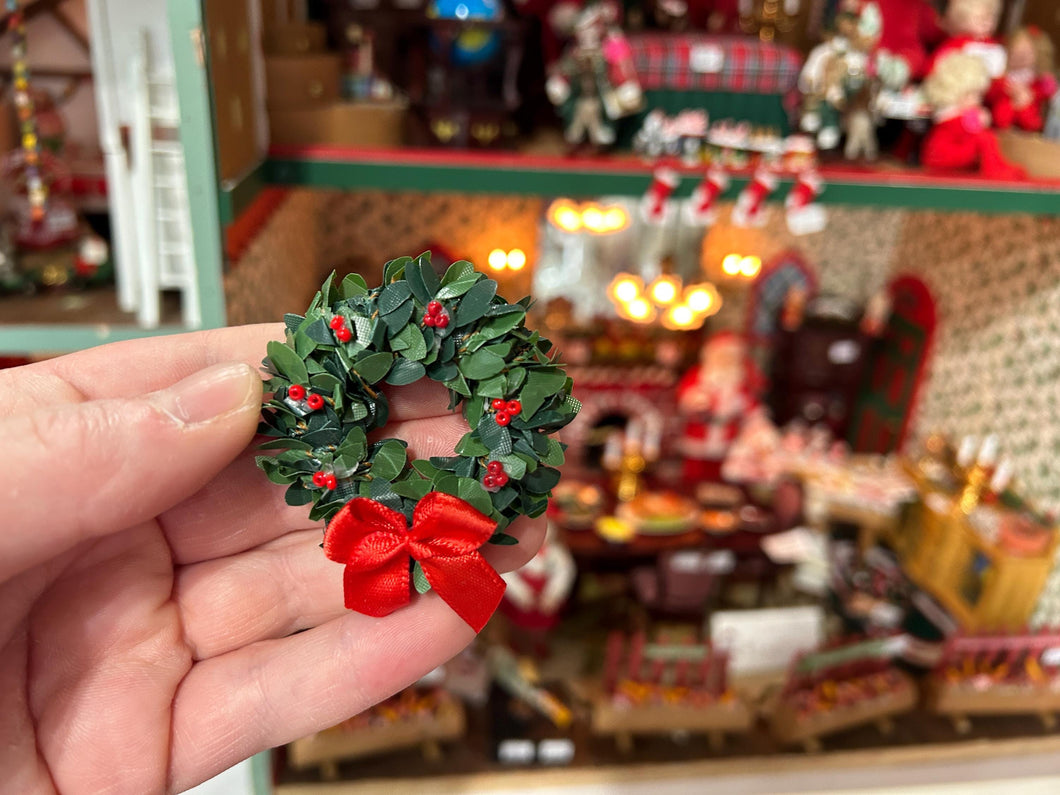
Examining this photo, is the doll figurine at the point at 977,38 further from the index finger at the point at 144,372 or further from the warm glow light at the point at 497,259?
the index finger at the point at 144,372

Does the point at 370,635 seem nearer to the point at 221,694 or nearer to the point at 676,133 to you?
the point at 221,694

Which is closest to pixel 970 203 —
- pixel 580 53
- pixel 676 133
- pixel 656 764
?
pixel 676 133

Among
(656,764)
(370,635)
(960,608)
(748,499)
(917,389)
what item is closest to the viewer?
(370,635)

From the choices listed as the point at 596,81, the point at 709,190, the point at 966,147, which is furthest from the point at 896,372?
the point at 596,81

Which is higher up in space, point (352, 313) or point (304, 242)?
point (352, 313)

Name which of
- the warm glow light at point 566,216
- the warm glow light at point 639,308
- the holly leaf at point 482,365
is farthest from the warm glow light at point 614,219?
the holly leaf at point 482,365

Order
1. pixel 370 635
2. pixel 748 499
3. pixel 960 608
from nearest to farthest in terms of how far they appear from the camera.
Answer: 1. pixel 370 635
2. pixel 960 608
3. pixel 748 499

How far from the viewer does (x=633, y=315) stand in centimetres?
435

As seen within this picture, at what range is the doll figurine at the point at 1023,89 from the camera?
9.95ft

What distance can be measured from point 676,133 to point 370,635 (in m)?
2.18

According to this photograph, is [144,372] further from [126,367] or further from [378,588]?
[378,588]

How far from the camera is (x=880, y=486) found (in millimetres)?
3910

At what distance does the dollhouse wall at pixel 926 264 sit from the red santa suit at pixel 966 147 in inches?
30.8

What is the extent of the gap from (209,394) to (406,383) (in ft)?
0.96
